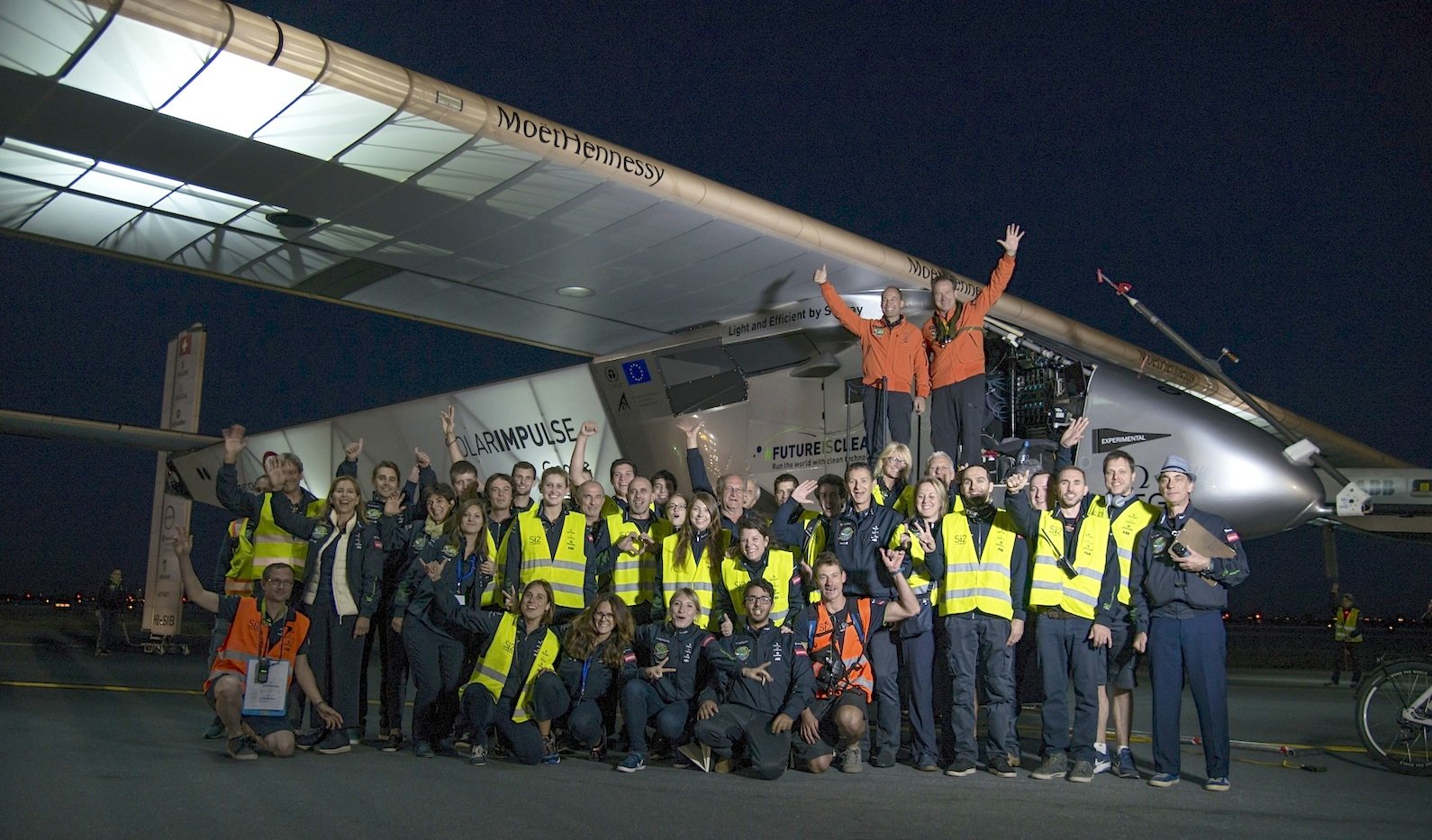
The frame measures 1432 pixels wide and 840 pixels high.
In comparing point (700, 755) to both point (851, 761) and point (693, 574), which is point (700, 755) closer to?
point (851, 761)

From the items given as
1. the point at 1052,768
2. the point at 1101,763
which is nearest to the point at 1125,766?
the point at 1101,763

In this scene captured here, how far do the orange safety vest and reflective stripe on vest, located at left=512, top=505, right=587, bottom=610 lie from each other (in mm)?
1675

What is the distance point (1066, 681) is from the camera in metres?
6.36

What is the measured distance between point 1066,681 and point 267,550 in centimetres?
557

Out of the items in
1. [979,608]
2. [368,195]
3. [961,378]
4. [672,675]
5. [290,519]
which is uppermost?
[368,195]

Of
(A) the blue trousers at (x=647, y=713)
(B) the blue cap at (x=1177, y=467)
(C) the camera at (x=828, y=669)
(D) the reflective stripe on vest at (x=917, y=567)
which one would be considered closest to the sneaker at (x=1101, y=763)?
(D) the reflective stripe on vest at (x=917, y=567)

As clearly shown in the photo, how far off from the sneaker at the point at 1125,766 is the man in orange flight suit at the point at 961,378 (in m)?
2.79

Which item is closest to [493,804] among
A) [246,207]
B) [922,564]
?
[922,564]

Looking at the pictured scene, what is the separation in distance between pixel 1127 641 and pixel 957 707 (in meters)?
1.17

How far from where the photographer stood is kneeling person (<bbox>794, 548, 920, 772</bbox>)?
6250 millimetres

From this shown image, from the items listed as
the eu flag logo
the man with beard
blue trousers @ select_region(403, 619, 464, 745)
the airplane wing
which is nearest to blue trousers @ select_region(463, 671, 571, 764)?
blue trousers @ select_region(403, 619, 464, 745)

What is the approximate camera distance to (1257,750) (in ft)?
24.7

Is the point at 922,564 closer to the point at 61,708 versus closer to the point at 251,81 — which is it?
the point at 251,81

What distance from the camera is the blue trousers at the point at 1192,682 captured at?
5.82 metres
